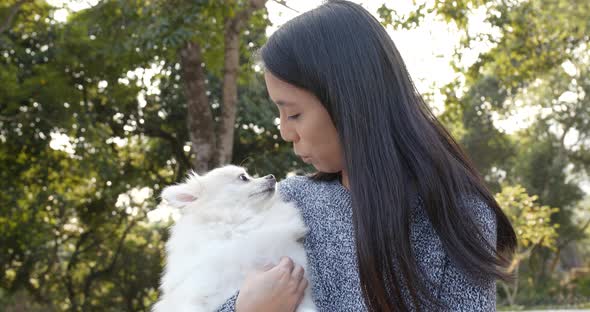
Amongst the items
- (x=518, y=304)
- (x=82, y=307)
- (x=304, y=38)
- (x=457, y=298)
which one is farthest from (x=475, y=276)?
(x=518, y=304)

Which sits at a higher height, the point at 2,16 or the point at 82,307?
the point at 2,16

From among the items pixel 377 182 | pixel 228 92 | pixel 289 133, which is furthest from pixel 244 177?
pixel 228 92

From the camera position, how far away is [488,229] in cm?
213

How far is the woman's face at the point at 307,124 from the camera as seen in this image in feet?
7.50

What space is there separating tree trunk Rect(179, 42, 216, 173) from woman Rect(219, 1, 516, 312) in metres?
7.88

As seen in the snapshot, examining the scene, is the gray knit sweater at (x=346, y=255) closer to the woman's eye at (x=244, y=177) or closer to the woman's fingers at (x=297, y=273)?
the woman's fingers at (x=297, y=273)

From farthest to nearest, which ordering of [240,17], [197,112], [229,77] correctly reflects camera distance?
A: [197,112], [229,77], [240,17]

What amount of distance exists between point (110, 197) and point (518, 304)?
14671 mm

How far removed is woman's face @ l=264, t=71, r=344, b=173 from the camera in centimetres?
229

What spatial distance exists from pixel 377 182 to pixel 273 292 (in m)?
0.50

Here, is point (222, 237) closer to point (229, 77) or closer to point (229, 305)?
point (229, 305)

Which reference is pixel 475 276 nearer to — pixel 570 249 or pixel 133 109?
pixel 133 109

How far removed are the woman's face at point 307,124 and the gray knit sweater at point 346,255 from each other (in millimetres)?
211

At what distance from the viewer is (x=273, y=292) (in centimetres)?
228
